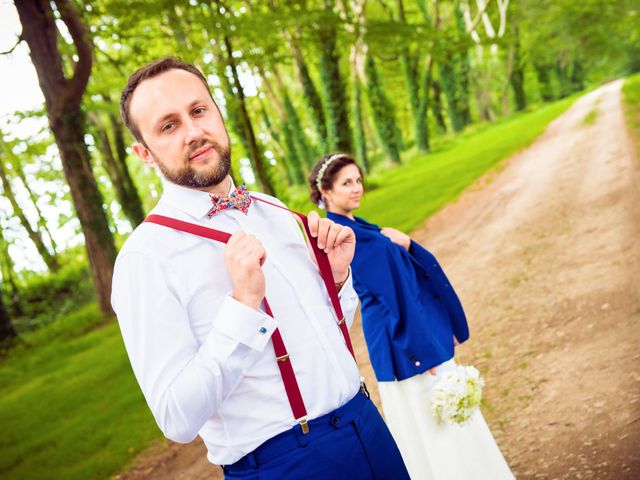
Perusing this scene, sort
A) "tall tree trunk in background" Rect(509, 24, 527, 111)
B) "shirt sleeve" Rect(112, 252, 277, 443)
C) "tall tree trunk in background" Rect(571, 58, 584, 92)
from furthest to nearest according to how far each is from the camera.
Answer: "tall tree trunk in background" Rect(571, 58, 584, 92), "tall tree trunk in background" Rect(509, 24, 527, 111), "shirt sleeve" Rect(112, 252, 277, 443)

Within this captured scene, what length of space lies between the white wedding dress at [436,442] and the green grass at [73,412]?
4186 mm

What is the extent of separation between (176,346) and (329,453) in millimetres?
644

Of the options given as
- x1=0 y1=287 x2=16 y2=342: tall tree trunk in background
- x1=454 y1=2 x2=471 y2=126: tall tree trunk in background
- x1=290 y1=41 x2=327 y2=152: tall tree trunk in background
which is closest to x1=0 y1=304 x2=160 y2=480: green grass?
x1=0 y1=287 x2=16 y2=342: tall tree trunk in background

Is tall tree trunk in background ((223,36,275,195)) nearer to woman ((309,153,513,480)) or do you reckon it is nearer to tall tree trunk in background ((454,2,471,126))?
woman ((309,153,513,480))

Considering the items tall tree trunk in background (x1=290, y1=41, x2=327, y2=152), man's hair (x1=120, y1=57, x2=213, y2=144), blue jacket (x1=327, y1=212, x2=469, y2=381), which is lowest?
blue jacket (x1=327, y1=212, x2=469, y2=381)

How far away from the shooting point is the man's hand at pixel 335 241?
192cm

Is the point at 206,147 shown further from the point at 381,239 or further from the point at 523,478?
the point at 523,478

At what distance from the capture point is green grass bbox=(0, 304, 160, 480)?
21.5 feet

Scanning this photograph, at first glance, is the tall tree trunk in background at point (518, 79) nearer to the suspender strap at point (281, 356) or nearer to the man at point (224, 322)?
the man at point (224, 322)

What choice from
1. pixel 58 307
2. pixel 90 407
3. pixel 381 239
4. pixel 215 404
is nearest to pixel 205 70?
pixel 90 407

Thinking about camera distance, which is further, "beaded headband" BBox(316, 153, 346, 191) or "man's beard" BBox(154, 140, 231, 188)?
"beaded headband" BBox(316, 153, 346, 191)

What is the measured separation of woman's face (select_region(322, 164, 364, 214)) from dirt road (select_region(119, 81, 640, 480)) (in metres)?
2.24

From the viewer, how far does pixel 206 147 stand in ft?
5.66

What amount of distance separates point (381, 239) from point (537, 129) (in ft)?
69.2
